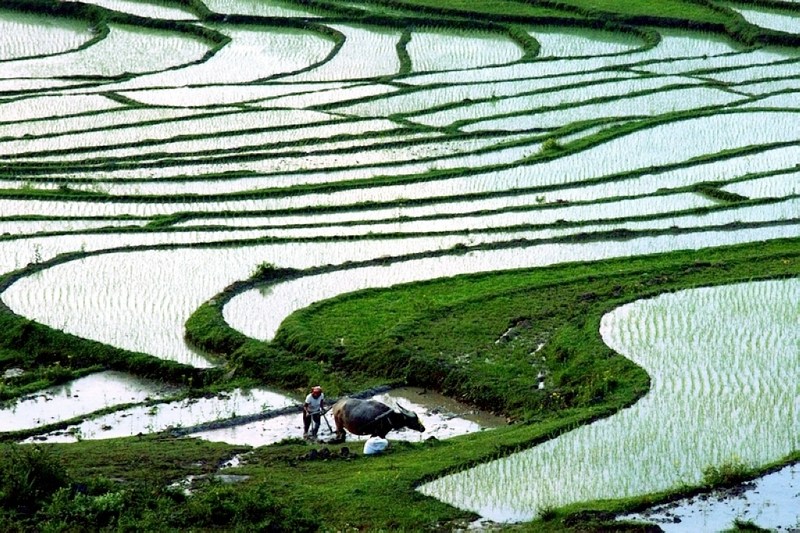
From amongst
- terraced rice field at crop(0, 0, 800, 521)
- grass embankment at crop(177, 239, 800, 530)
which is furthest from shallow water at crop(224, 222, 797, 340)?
grass embankment at crop(177, 239, 800, 530)

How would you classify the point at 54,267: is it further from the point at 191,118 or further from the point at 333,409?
the point at 191,118

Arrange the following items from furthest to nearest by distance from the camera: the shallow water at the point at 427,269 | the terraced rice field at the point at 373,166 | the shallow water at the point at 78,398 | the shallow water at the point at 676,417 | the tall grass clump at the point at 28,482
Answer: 1. the terraced rice field at the point at 373,166
2. the shallow water at the point at 427,269
3. the shallow water at the point at 78,398
4. the shallow water at the point at 676,417
5. the tall grass clump at the point at 28,482

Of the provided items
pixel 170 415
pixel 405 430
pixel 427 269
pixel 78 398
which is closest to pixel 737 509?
pixel 405 430

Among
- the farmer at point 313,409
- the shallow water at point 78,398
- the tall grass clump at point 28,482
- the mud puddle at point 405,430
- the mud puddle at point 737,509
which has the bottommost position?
the shallow water at point 78,398

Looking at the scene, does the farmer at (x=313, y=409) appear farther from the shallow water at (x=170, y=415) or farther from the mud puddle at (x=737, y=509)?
the mud puddle at (x=737, y=509)

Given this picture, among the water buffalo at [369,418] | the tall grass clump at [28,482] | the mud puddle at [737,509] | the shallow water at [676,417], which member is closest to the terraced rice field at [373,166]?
the shallow water at [676,417]

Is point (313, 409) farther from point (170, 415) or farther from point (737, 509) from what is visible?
point (737, 509)

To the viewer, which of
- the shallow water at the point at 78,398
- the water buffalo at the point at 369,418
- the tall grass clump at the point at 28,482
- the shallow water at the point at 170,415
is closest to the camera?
the tall grass clump at the point at 28,482

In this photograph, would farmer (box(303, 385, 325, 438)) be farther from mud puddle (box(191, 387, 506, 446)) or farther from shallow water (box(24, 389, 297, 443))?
shallow water (box(24, 389, 297, 443))

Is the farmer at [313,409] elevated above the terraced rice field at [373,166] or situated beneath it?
situated beneath
